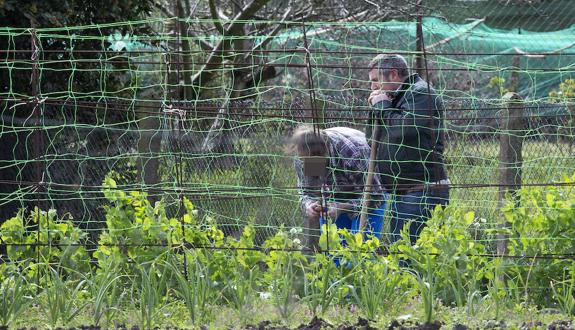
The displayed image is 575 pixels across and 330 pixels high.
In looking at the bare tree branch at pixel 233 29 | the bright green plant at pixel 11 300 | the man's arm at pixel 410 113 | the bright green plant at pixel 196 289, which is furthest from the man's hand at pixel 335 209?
the bare tree branch at pixel 233 29

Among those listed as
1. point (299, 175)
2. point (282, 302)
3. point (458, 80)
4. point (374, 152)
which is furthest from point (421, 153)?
point (458, 80)

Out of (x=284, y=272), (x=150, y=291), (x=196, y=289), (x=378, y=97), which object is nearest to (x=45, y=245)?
(x=150, y=291)

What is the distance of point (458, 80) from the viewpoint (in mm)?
11328

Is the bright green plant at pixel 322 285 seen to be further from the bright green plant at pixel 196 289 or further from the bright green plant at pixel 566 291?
the bright green plant at pixel 566 291

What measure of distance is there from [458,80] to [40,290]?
7427 mm

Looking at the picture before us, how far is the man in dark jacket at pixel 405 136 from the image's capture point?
5.28 meters

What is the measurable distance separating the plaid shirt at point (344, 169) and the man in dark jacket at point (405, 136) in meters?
0.11

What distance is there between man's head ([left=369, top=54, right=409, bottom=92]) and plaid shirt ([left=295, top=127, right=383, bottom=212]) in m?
0.35

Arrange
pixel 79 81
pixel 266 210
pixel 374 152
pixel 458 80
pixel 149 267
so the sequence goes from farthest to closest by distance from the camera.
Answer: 1. pixel 458 80
2. pixel 79 81
3. pixel 266 210
4. pixel 374 152
5. pixel 149 267

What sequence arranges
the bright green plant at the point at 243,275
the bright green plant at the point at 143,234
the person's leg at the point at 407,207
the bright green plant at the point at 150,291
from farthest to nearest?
1. the person's leg at the point at 407,207
2. the bright green plant at the point at 143,234
3. the bright green plant at the point at 243,275
4. the bright green plant at the point at 150,291

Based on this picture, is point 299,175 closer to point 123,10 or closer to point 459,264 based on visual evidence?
point 459,264

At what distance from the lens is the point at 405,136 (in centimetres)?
535

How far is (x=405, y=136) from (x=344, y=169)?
0.42 m

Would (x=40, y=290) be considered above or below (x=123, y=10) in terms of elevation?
below
